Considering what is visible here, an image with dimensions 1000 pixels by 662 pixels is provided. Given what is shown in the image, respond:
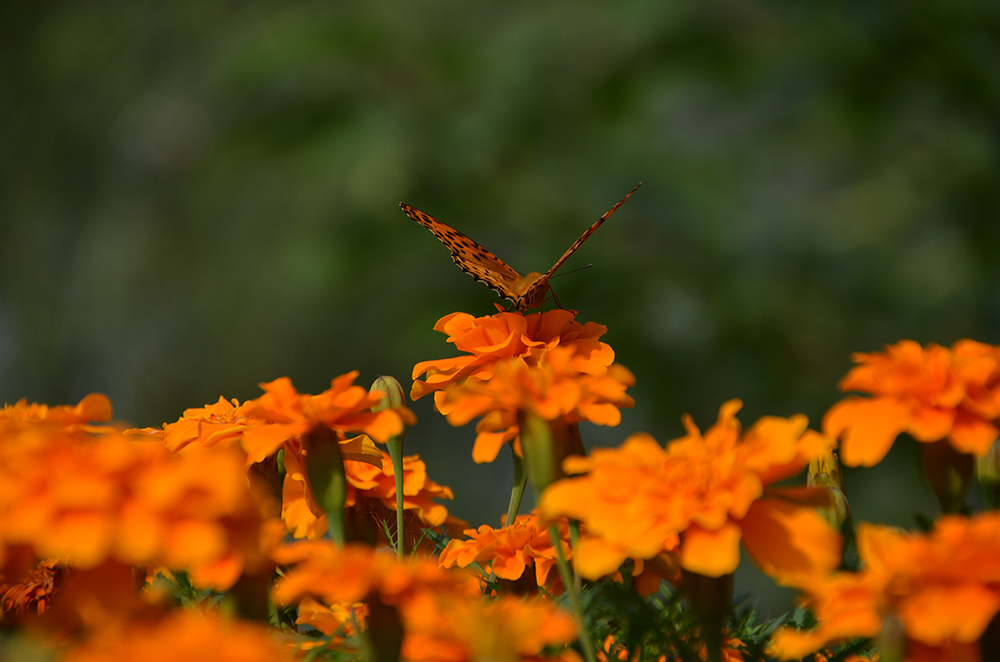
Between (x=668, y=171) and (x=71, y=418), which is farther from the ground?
(x=71, y=418)

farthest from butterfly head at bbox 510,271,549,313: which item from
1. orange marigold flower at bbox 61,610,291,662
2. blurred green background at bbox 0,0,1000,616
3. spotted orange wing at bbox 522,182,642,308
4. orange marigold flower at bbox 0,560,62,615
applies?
blurred green background at bbox 0,0,1000,616

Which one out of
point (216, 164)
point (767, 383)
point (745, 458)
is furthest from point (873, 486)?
point (745, 458)

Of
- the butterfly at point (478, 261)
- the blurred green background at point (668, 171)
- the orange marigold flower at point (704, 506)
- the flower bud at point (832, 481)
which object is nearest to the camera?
the orange marigold flower at point (704, 506)

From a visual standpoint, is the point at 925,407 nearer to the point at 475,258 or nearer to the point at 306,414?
the point at 306,414

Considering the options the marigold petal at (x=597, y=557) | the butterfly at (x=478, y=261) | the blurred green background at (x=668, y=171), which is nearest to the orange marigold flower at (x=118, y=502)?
the marigold petal at (x=597, y=557)

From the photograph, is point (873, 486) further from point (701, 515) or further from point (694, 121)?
point (701, 515)

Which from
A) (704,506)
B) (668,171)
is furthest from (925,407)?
(668,171)

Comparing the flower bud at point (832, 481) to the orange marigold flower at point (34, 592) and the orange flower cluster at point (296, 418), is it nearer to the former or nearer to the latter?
the orange flower cluster at point (296, 418)
